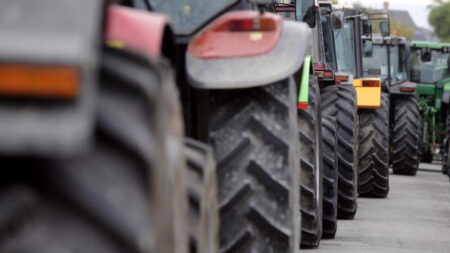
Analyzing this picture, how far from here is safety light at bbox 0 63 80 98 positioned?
3031 millimetres

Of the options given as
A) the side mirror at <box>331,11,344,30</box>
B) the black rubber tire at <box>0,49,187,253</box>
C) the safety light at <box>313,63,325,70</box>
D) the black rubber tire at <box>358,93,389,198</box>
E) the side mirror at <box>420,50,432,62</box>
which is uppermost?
the black rubber tire at <box>0,49,187,253</box>

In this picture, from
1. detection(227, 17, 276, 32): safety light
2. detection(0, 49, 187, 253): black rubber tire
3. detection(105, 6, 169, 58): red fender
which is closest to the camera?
detection(0, 49, 187, 253): black rubber tire

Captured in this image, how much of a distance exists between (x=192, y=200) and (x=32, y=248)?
1.63 metres

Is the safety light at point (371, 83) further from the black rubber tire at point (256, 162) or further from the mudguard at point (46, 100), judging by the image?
the mudguard at point (46, 100)

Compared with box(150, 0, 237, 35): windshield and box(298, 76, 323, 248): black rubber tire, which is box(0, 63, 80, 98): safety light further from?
box(298, 76, 323, 248): black rubber tire

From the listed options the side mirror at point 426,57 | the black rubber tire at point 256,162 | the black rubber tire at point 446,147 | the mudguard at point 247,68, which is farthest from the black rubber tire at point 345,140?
the side mirror at point 426,57

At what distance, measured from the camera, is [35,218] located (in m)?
3.18

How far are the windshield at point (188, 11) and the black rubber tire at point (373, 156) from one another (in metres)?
11.8

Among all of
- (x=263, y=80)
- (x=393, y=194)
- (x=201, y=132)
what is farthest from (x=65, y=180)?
(x=393, y=194)

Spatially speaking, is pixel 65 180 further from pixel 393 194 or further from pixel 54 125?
pixel 393 194

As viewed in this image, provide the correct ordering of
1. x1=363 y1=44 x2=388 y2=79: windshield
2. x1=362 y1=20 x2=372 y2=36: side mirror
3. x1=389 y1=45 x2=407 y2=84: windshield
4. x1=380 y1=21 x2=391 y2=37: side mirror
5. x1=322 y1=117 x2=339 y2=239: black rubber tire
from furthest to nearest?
1. x1=363 y1=44 x2=388 y2=79: windshield
2. x1=389 y1=45 x2=407 y2=84: windshield
3. x1=380 y1=21 x2=391 y2=37: side mirror
4. x1=362 y1=20 x2=372 y2=36: side mirror
5. x1=322 y1=117 x2=339 y2=239: black rubber tire

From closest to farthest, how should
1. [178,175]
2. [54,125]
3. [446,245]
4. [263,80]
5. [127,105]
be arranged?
[54,125], [127,105], [178,175], [263,80], [446,245]

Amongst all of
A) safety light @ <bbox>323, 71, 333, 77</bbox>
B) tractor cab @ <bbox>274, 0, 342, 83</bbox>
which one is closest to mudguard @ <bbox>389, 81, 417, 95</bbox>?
tractor cab @ <bbox>274, 0, 342, 83</bbox>

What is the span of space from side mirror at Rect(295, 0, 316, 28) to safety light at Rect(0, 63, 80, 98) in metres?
10.6
